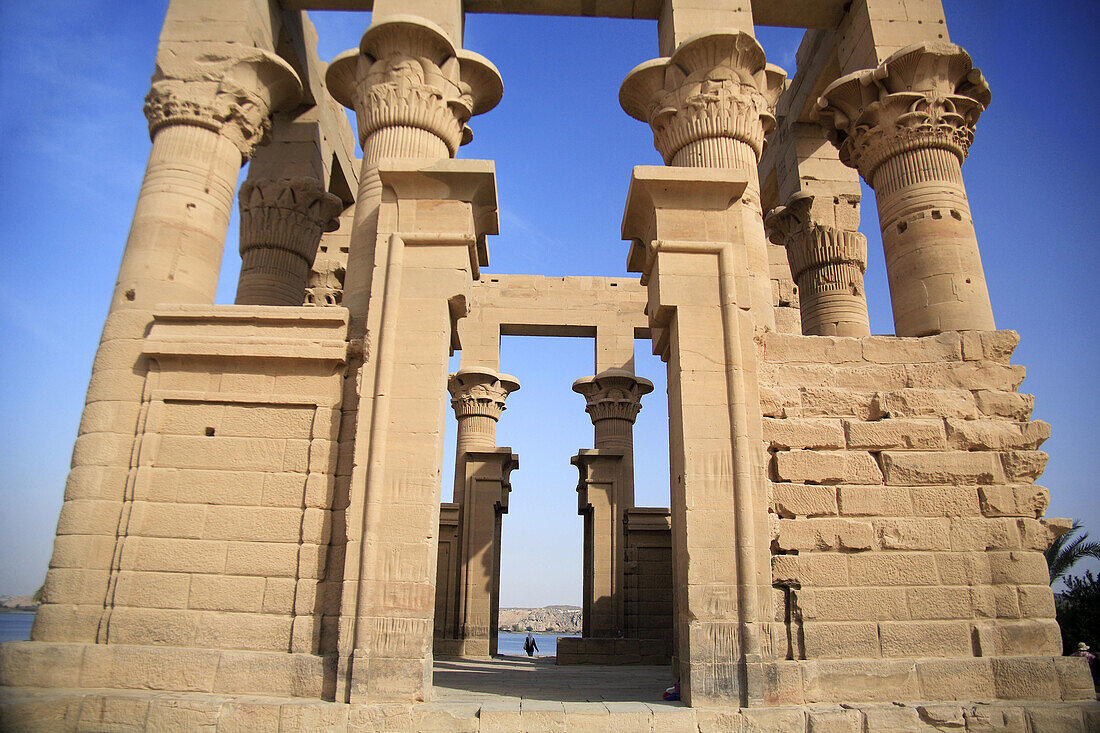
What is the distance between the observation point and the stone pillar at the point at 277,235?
12.0 meters

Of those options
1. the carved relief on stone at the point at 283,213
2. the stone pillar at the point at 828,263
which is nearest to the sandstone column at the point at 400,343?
the carved relief on stone at the point at 283,213

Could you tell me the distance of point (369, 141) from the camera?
350 inches

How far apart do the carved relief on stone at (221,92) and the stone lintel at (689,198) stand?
5.59m

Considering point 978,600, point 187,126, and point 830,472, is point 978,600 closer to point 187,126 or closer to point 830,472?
Answer: point 830,472

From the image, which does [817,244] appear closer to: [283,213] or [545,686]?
[545,686]

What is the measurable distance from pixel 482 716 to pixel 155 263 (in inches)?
252

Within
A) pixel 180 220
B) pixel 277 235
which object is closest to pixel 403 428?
pixel 180 220

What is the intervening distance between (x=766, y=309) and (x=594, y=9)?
6417 millimetres

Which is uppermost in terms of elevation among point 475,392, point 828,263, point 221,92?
point 221,92

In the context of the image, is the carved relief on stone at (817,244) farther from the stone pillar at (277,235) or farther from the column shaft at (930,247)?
the stone pillar at (277,235)

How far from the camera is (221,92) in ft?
30.5

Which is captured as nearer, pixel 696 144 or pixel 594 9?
pixel 696 144

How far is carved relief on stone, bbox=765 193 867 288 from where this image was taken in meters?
12.5

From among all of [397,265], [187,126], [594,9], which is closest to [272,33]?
[187,126]
